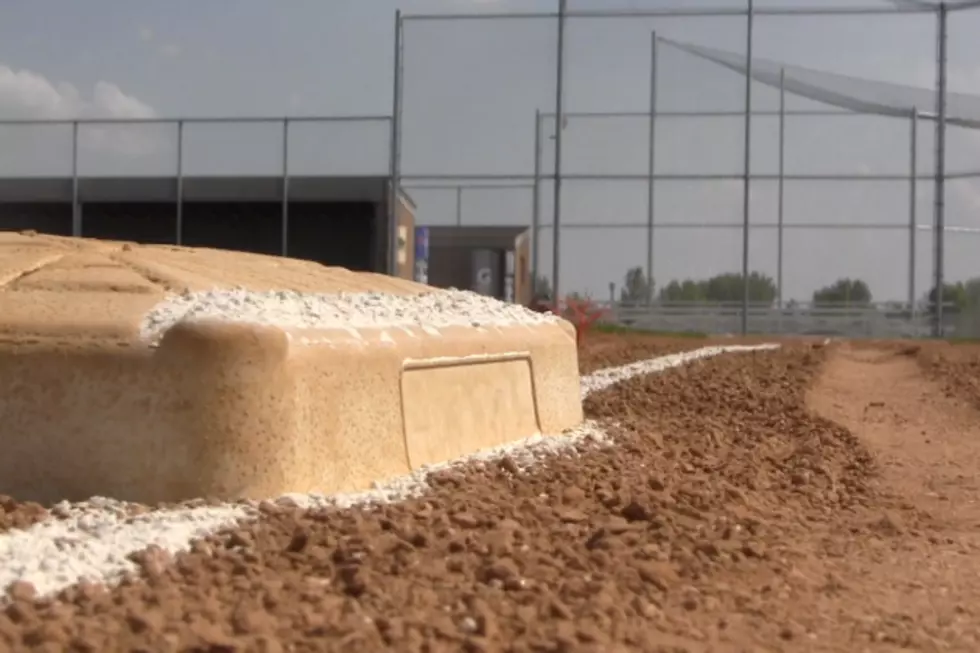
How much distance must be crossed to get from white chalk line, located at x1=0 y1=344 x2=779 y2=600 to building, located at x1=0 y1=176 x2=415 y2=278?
16.7m

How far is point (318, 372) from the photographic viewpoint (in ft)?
15.7

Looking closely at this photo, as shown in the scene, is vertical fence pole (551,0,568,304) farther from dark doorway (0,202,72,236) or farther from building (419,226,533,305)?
dark doorway (0,202,72,236)

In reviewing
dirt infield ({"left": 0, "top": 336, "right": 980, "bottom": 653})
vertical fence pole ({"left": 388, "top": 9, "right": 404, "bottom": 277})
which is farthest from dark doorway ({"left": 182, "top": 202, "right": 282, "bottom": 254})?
dirt infield ({"left": 0, "top": 336, "right": 980, "bottom": 653})

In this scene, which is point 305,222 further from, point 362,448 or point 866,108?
point 362,448

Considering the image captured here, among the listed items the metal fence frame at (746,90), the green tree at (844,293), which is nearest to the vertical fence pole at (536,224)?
the metal fence frame at (746,90)

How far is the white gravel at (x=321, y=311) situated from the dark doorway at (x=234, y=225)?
52.4 feet

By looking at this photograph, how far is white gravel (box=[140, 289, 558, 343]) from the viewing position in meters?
4.79

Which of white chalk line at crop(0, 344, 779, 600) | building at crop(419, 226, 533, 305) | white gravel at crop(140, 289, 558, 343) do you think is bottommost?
white chalk line at crop(0, 344, 779, 600)

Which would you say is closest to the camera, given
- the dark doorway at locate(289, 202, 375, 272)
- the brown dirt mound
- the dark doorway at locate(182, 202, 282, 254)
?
the brown dirt mound

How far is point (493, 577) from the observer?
3697 mm

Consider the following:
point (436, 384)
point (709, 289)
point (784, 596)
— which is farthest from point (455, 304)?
point (709, 289)

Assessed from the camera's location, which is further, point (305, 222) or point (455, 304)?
point (305, 222)

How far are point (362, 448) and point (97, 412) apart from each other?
1.05 m

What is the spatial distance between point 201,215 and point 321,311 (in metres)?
18.3
